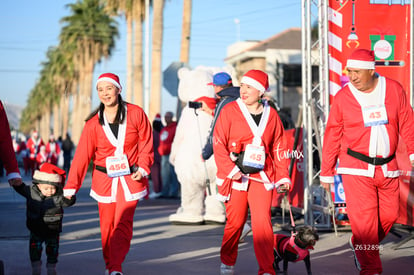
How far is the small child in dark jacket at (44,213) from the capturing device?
6406 mm

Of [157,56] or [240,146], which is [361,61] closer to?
[240,146]

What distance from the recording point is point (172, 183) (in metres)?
17.6

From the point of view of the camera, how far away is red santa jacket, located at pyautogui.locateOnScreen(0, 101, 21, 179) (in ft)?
20.3

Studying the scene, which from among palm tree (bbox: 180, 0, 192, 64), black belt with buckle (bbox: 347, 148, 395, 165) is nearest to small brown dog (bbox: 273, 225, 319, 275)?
black belt with buckle (bbox: 347, 148, 395, 165)

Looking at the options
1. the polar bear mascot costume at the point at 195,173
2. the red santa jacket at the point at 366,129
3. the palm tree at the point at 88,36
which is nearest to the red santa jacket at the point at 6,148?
the red santa jacket at the point at 366,129

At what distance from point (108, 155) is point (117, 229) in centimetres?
65

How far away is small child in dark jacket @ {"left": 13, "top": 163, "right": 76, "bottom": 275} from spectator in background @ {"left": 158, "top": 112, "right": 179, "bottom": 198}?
10696 mm

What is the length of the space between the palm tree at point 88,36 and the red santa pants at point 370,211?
51.0m

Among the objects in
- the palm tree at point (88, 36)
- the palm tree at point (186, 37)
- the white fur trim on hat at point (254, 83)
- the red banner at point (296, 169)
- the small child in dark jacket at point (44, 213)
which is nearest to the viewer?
the small child in dark jacket at point (44, 213)

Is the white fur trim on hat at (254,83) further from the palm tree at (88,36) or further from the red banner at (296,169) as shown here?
the palm tree at (88,36)

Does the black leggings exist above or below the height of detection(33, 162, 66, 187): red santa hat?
below

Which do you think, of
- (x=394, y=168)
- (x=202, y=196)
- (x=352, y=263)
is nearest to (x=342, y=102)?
(x=394, y=168)

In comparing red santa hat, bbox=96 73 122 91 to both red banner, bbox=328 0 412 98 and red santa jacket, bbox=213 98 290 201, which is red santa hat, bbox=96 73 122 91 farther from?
red banner, bbox=328 0 412 98

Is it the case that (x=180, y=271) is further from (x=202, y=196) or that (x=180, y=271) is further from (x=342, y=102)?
(x=202, y=196)
